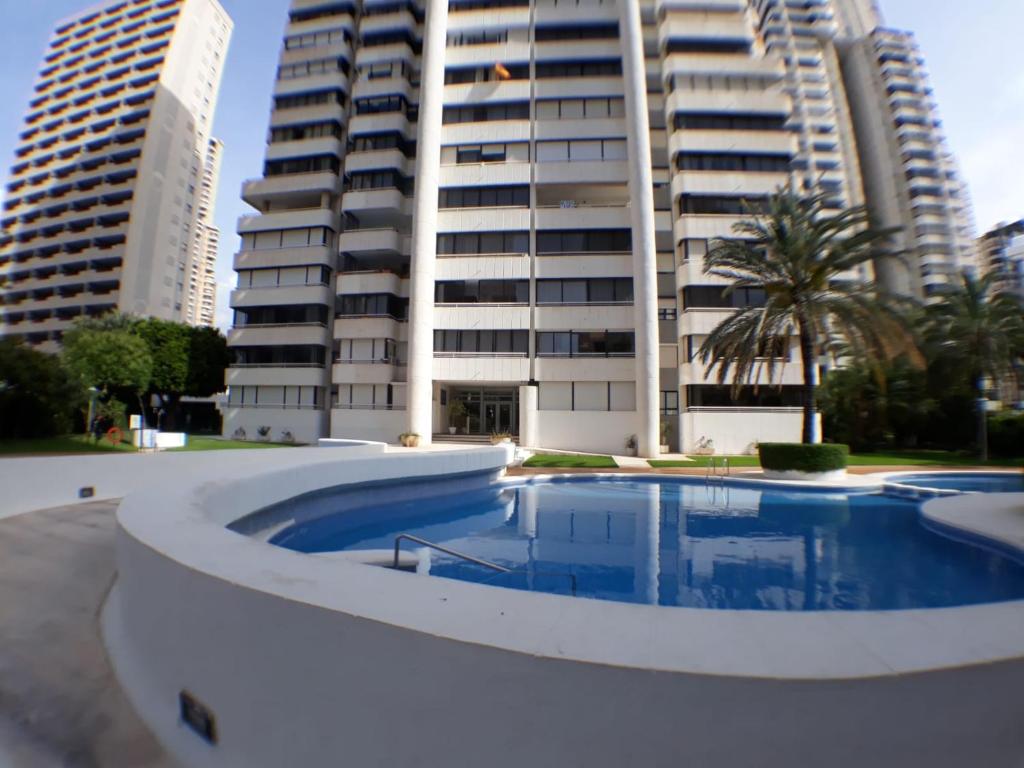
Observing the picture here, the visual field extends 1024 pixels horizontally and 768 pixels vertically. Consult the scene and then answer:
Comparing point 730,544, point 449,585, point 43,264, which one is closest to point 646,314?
point 730,544

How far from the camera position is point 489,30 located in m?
32.8

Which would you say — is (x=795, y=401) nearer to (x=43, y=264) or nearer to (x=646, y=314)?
(x=646, y=314)

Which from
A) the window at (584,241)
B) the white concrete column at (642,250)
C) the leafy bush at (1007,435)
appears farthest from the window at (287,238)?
the leafy bush at (1007,435)

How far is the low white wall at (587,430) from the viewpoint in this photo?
28.3m

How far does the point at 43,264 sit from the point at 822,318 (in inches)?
3218

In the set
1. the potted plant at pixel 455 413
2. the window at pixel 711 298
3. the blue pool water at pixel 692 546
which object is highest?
the window at pixel 711 298

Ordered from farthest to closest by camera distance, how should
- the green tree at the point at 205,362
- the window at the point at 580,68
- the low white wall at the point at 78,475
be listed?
the green tree at the point at 205,362, the window at the point at 580,68, the low white wall at the point at 78,475

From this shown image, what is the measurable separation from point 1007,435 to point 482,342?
103 feet

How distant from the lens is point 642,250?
2747 cm

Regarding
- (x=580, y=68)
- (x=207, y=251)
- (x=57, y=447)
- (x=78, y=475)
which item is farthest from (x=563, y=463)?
(x=207, y=251)

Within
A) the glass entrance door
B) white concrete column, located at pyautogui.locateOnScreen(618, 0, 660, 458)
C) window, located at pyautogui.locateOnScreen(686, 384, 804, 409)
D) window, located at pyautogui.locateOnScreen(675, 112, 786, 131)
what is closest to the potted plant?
the glass entrance door

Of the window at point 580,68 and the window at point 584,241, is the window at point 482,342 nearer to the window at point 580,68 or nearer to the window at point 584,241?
the window at point 584,241

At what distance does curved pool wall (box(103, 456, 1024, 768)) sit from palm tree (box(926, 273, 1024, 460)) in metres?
33.1

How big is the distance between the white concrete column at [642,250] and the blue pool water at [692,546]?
1223cm
